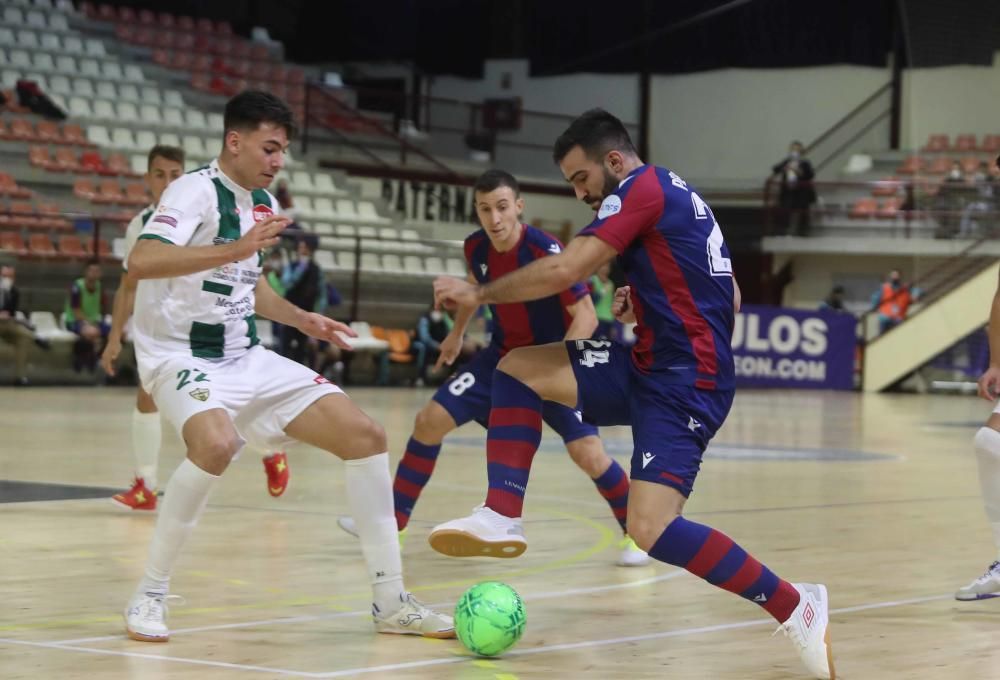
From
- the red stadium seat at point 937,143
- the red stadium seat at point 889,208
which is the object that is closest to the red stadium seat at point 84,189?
the red stadium seat at point 889,208

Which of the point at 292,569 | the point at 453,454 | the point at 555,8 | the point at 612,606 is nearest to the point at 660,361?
the point at 612,606

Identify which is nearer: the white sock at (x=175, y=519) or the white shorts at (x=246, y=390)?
the white sock at (x=175, y=519)

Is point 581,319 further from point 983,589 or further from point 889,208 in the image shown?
point 889,208

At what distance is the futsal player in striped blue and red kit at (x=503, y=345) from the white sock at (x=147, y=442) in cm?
169

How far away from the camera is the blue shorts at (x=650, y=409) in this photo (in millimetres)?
5023

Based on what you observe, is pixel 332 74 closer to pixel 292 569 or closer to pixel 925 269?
pixel 925 269

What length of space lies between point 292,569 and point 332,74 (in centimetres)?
2503

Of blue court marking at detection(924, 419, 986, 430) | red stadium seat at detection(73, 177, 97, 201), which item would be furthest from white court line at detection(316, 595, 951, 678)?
red stadium seat at detection(73, 177, 97, 201)

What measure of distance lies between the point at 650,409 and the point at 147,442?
4237 millimetres

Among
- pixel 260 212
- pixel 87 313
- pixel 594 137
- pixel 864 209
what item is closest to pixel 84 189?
pixel 87 313

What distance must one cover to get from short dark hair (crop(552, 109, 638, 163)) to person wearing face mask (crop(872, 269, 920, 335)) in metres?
21.0

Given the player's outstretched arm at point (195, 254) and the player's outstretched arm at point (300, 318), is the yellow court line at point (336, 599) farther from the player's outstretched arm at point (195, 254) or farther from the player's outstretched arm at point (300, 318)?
the player's outstretched arm at point (195, 254)

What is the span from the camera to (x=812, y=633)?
4797mm

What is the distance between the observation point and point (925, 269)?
26922mm
